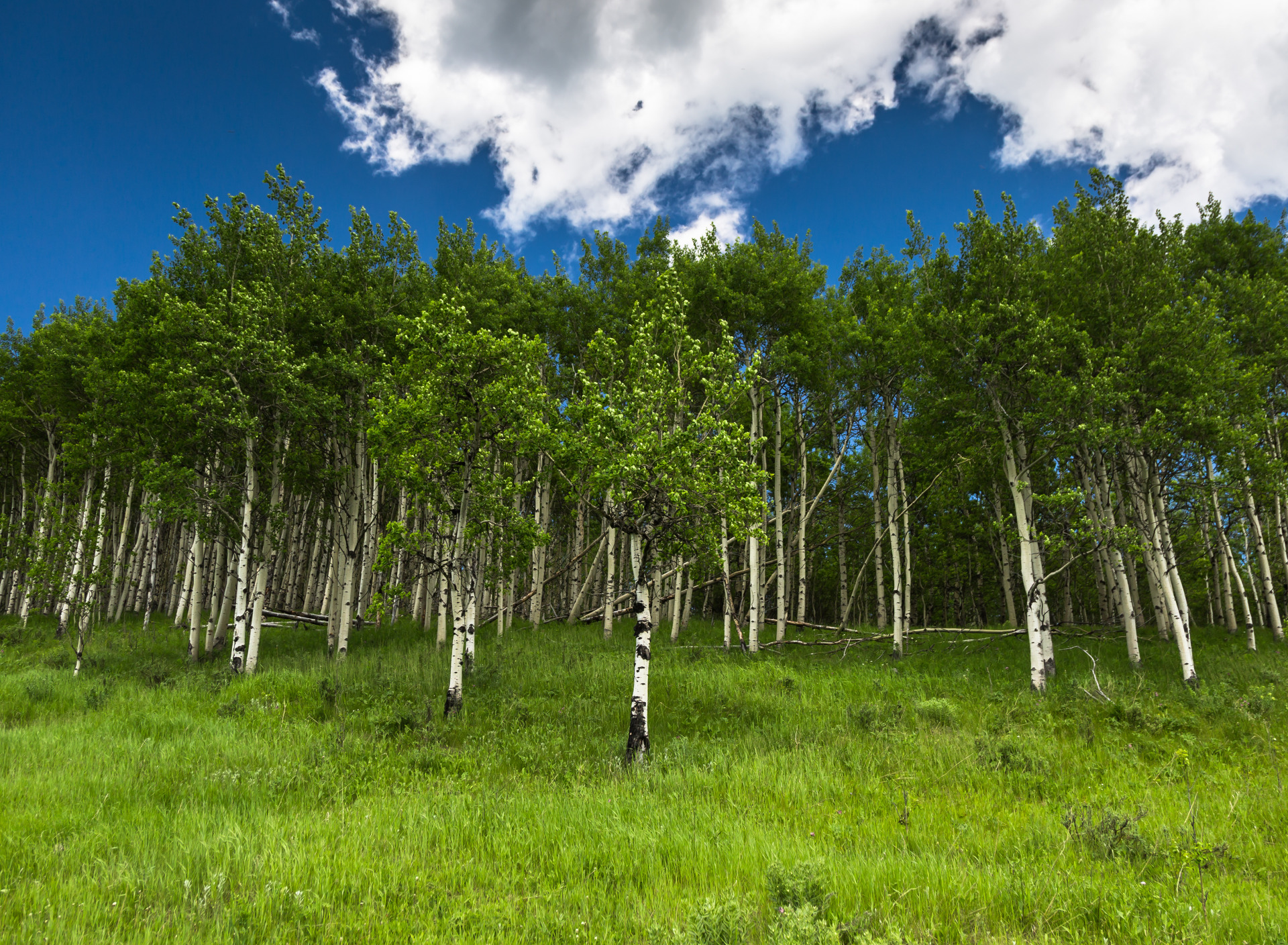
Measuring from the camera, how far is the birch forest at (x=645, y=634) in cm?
573

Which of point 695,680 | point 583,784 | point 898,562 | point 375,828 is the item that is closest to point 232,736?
point 375,828

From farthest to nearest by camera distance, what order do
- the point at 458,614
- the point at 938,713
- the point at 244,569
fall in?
1. the point at 244,569
2. the point at 458,614
3. the point at 938,713

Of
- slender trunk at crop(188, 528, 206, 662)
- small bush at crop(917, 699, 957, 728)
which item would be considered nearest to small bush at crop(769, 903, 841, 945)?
small bush at crop(917, 699, 957, 728)

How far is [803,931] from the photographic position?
4.30 m

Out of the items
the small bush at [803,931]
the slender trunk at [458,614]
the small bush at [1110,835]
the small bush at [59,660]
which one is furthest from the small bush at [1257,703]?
the small bush at [59,660]

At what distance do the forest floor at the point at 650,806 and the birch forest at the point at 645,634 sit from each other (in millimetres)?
77

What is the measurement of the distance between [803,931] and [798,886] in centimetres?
83

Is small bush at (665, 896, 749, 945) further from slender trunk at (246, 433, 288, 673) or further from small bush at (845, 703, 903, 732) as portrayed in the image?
slender trunk at (246, 433, 288, 673)

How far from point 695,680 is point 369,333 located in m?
16.0

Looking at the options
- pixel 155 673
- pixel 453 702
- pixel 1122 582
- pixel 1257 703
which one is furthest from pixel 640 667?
pixel 155 673

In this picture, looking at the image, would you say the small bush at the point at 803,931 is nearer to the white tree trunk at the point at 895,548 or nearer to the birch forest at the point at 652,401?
the birch forest at the point at 652,401

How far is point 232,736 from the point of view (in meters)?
10.6

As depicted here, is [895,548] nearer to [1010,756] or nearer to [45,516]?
[1010,756]

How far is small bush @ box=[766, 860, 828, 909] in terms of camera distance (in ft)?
16.7
